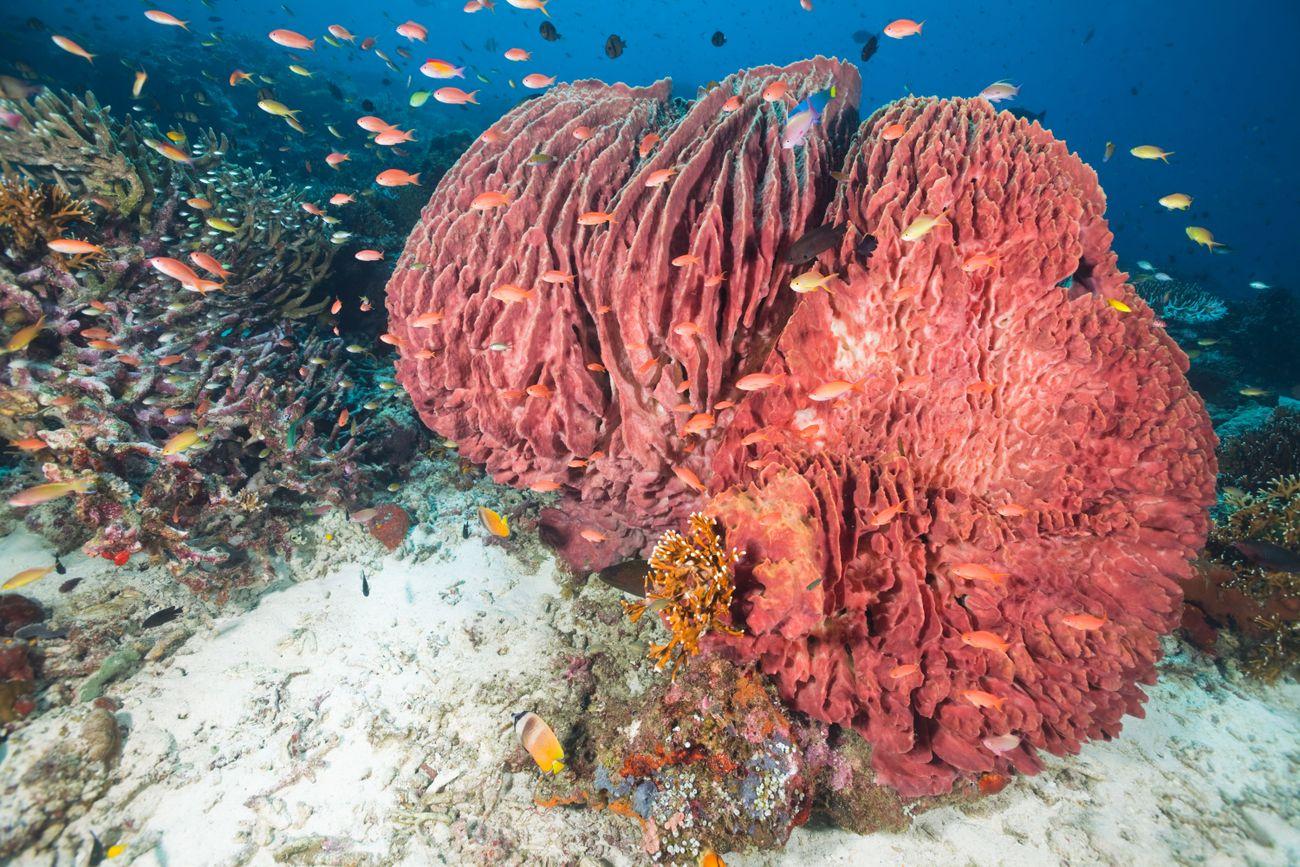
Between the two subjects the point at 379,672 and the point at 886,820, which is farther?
the point at 379,672

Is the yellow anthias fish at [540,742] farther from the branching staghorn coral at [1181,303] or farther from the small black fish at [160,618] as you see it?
the branching staghorn coral at [1181,303]

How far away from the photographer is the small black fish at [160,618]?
476cm

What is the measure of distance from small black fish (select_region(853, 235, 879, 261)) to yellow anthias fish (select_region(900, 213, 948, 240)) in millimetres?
252

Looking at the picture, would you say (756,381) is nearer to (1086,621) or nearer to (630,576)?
(630,576)

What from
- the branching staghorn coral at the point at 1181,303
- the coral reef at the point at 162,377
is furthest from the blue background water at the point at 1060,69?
the coral reef at the point at 162,377

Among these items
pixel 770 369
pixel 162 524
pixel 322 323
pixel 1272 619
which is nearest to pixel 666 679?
pixel 770 369

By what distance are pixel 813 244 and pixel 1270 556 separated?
5.94 m

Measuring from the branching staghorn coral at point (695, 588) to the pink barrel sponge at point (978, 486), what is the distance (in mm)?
169

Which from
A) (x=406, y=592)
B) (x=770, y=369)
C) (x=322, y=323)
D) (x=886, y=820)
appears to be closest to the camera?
(x=886, y=820)

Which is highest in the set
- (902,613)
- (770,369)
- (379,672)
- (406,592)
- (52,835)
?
(770,369)

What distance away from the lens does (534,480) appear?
507cm

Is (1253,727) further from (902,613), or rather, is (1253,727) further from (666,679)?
(666,679)

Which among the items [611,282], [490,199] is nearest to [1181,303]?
[611,282]

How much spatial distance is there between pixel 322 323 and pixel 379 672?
20.8ft
